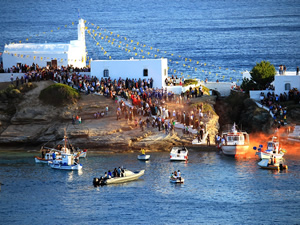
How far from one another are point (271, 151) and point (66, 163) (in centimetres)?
2059

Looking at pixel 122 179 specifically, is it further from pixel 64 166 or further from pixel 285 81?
pixel 285 81

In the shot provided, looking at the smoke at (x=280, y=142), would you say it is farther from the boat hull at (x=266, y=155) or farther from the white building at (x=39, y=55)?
the white building at (x=39, y=55)

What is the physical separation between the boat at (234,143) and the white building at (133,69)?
48.7 feet

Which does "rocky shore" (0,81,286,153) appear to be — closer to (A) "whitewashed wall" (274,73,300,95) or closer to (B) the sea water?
(B) the sea water

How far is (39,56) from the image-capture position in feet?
314

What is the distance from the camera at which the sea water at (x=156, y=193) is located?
5844 centimetres

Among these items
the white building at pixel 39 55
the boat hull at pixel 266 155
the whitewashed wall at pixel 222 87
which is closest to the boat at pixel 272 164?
the boat hull at pixel 266 155

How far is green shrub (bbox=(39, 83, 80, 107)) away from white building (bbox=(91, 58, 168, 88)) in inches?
241

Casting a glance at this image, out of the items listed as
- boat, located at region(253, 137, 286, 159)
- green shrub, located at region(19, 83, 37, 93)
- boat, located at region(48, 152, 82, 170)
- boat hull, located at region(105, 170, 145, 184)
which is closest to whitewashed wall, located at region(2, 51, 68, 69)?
green shrub, located at region(19, 83, 37, 93)

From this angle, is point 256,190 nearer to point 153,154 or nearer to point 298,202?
point 298,202

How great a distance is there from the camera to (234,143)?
253 feet

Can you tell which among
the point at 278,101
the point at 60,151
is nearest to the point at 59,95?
the point at 60,151

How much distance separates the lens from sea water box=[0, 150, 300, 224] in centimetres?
5844

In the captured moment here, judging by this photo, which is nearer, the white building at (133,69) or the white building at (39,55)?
the white building at (133,69)
